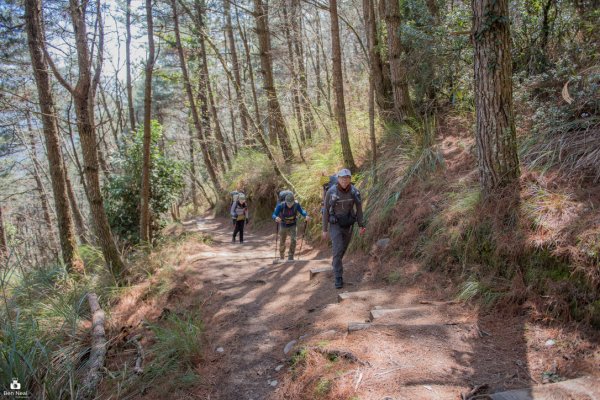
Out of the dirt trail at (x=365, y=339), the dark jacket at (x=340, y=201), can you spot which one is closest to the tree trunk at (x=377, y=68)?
the dark jacket at (x=340, y=201)

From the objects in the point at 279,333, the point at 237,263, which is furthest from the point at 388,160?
the point at 279,333

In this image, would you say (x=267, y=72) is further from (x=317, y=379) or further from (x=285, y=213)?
(x=317, y=379)

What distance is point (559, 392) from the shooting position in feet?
9.39

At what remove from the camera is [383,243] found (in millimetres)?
7504

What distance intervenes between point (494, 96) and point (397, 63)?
4309 millimetres

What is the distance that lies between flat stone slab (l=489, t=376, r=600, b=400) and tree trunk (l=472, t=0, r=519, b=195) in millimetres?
2910

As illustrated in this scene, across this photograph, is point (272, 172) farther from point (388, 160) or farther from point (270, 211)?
point (388, 160)

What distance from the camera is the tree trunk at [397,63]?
8789 millimetres

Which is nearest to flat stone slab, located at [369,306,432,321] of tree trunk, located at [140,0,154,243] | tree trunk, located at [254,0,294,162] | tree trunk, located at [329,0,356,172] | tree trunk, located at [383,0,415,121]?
tree trunk, located at [383,0,415,121]

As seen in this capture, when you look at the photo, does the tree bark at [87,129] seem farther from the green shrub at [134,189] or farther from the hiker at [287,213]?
the hiker at [287,213]

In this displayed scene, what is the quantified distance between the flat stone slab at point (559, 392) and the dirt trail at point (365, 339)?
31cm

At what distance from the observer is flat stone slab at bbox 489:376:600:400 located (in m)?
2.81

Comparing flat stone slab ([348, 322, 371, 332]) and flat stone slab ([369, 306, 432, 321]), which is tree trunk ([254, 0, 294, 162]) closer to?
flat stone slab ([369, 306, 432, 321])

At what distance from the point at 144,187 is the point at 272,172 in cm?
639
